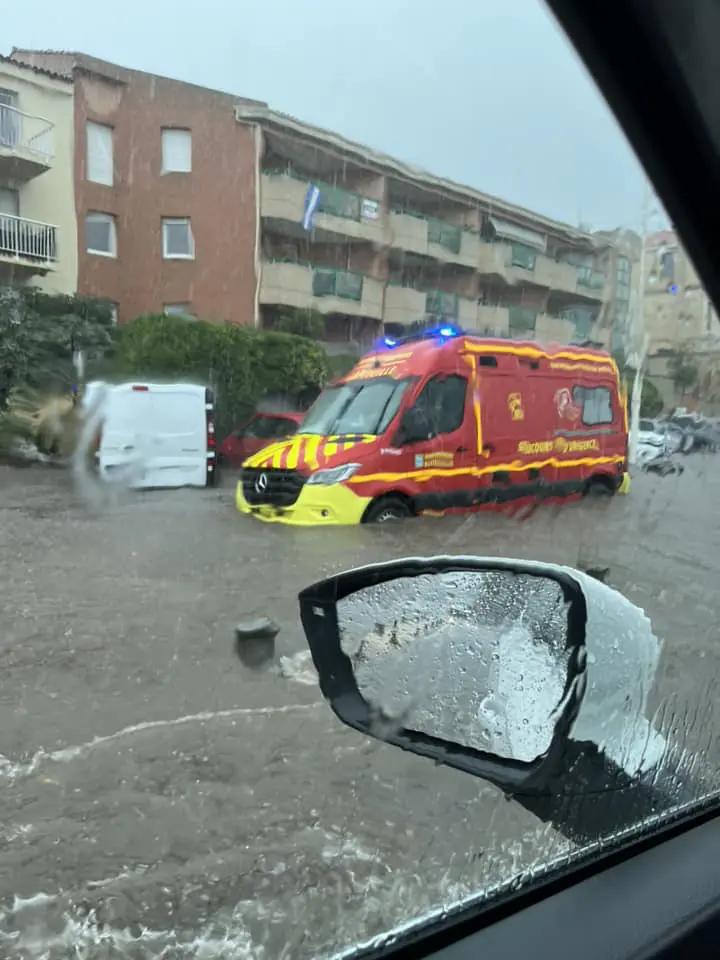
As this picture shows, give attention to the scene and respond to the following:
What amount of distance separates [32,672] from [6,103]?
1702mm

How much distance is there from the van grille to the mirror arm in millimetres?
1538

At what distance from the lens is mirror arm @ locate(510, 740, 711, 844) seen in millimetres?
Answer: 1830

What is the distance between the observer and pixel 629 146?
2.03 metres

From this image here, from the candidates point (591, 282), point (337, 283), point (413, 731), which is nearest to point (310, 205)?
point (337, 283)

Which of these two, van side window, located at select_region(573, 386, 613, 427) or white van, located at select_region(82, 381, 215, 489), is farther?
van side window, located at select_region(573, 386, 613, 427)

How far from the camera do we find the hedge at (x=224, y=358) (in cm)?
246

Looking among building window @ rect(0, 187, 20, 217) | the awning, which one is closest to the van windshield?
the awning

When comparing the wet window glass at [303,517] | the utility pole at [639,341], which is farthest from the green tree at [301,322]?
the utility pole at [639,341]

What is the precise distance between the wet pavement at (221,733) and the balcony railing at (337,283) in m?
0.82

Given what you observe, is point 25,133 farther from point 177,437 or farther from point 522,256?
point 522,256

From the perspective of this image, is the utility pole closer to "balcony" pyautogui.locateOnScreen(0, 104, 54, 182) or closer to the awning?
the awning

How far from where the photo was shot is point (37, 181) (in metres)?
2.24

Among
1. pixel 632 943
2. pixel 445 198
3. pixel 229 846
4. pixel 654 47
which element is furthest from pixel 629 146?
pixel 229 846

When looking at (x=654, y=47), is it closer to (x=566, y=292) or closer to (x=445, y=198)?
(x=445, y=198)
